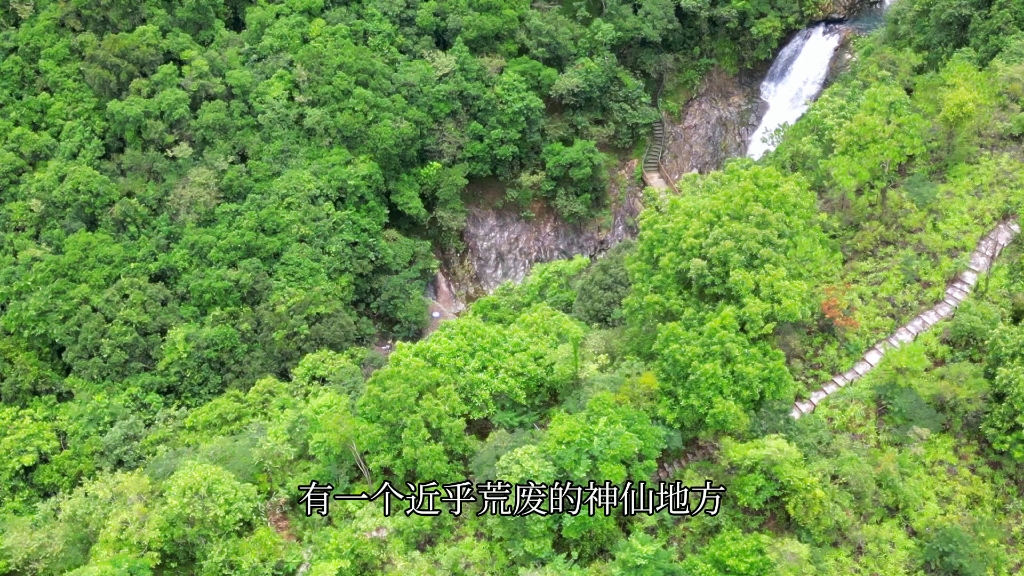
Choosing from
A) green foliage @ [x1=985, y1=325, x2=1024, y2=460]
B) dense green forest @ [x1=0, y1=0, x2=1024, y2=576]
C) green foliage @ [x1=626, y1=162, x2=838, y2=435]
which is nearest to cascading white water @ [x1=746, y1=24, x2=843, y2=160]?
dense green forest @ [x1=0, y1=0, x2=1024, y2=576]

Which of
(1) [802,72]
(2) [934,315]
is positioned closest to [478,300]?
(2) [934,315]

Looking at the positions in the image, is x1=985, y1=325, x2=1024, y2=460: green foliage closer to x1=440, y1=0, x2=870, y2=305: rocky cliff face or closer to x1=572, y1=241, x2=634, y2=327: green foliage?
x1=572, y1=241, x2=634, y2=327: green foliage

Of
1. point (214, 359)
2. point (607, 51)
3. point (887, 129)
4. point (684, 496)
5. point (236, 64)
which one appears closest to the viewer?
point (684, 496)

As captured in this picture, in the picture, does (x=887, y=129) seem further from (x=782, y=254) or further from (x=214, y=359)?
(x=214, y=359)

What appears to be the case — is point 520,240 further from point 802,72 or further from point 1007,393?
point 1007,393

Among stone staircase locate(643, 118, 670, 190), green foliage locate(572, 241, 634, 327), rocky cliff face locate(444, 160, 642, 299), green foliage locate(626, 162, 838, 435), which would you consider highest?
green foliage locate(626, 162, 838, 435)

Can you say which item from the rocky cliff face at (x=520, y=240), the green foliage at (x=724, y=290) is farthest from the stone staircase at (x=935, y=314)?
the rocky cliff face at (x=520, y=240)

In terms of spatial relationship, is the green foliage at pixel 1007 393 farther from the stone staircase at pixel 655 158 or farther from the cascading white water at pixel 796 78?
the stone staircase at pixel 655 158

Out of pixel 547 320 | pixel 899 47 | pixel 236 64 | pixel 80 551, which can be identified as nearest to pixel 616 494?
pixel 547 320
